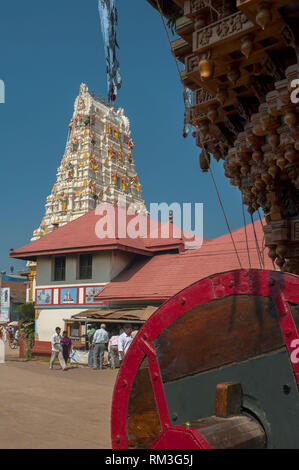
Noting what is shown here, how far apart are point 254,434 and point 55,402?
9.08m

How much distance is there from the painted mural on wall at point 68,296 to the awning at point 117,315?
1613 mm

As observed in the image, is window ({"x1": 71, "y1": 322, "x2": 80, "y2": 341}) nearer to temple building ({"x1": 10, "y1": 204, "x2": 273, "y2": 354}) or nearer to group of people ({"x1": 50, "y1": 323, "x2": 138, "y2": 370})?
temple building ({"x1": 10, "y1": 204, "x2": 273, "y2": 354})

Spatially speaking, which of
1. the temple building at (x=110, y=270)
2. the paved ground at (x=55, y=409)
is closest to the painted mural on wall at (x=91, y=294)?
the temple building at (x=110, y=270)

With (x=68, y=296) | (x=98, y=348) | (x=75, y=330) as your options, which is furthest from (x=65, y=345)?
(x=68, y=296)

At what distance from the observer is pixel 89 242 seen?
67.6 ft

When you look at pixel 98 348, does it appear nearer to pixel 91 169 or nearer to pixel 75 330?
pixel 75 330

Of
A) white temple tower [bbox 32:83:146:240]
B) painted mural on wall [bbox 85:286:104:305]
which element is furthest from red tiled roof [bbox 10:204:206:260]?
white temple tower [bbox 32:83:146:240]

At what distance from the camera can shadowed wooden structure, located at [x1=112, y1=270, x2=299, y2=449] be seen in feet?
7.55

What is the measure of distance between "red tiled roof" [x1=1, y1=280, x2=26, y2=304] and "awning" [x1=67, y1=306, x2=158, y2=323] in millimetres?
38528

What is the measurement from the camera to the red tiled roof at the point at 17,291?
55737 mm

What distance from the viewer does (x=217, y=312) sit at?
2.64 metres

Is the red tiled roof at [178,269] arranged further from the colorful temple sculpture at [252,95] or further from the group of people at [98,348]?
the colorful temple sculpture at [252,95]
